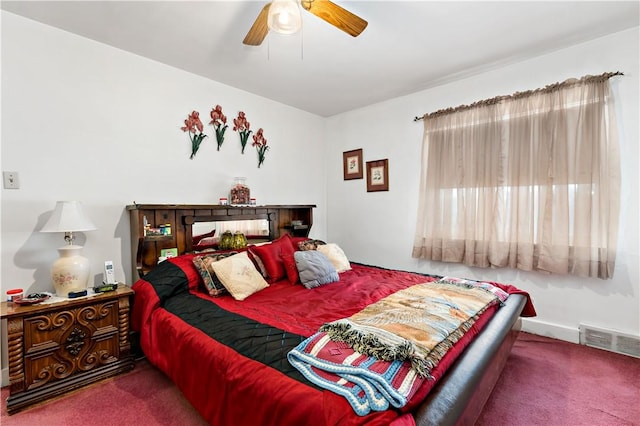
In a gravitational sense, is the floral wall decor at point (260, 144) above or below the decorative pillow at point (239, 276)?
above

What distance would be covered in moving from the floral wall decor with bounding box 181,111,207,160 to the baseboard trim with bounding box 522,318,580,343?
372cm

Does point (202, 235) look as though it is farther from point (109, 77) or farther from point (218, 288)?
point (109, 77)

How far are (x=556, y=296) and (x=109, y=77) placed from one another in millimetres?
4409

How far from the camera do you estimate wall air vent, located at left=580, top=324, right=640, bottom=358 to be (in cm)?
234

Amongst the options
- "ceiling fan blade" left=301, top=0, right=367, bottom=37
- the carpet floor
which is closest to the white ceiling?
"ceiling fan blade" left=301, top=0, right=367, bottom=37

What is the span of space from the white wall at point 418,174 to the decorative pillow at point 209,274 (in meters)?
2.20

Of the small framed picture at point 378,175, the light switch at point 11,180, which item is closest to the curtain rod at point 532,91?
the small framed picture at point 378,175

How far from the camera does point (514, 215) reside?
2.82 metres

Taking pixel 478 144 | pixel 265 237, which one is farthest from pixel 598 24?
pixel 265 237

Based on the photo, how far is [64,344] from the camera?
192 cm

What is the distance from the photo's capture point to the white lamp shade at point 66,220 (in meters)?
1.97

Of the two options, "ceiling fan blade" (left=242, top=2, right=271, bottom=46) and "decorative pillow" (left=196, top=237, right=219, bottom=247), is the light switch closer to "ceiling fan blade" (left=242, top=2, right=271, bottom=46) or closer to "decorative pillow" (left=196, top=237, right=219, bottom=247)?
"decorative pillow" (left=196, top=237, right=219, bottom=247)

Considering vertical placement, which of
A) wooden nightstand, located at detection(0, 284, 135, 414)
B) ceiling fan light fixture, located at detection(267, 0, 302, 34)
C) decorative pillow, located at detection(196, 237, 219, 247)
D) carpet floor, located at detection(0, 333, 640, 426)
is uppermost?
ceiling fan light fixture, located at detection(267, 0, 302, 34)

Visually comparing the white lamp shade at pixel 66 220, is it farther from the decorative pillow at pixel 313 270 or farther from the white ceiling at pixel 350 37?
the decorative pillow at pixel 313 270
